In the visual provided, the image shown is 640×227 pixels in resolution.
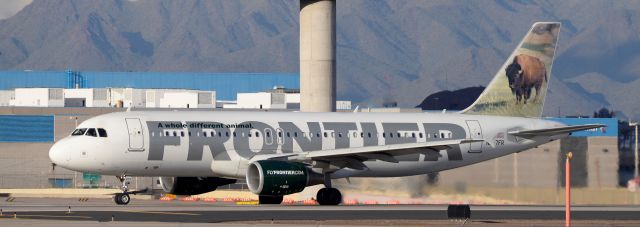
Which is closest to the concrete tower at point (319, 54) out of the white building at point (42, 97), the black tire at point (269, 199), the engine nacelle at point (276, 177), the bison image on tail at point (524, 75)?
the bison image on tail at point (524, 75)

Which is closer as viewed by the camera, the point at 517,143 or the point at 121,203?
the point at 121,203

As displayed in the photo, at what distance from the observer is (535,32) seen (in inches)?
2699

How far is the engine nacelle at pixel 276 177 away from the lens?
57.3 m

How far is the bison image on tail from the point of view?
68375 millimetres

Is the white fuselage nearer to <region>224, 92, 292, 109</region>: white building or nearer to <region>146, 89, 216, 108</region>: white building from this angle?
<region>146, 89, 216, 108</region>: white building

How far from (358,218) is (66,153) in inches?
572

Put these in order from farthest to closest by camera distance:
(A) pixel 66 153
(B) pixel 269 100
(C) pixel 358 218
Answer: (B) pixel 269 100 → (A) pixel 66 153 → (C) pixel 358 218

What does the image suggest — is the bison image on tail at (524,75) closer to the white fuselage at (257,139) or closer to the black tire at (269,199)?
the white fuselage at (257,139)

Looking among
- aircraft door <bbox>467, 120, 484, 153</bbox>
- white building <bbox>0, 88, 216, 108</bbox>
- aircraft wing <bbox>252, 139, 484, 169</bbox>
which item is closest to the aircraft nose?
aircraft wing <bbox>252, 139, 484, 169</bbox>

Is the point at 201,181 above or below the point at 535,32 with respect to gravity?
below

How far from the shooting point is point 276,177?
57.4 metres

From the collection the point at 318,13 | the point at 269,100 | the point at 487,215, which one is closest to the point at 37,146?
the point at 318,13

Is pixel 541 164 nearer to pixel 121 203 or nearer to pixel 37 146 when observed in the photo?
pixel 121 203

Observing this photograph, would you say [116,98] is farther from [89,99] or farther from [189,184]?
[189,184]
